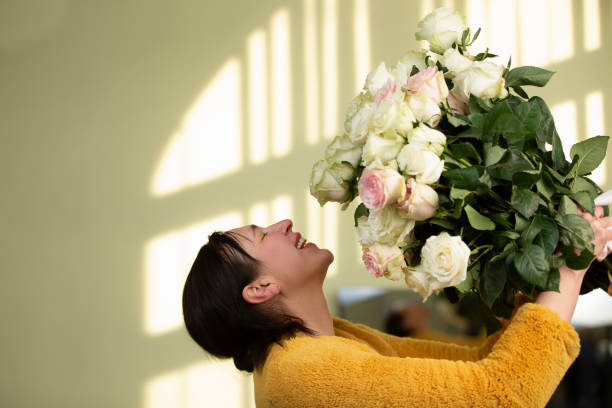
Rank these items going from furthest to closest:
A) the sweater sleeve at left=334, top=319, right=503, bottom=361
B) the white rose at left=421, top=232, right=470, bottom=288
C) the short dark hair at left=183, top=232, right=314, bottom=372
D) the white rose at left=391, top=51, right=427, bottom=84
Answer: the sweater sleeve at left=334, top=319, right=503, bottom=361 < the short dark hair at left=183, top=232, right=314, bottom=372 < the white rose at left=391, top=51, right=427, bottom=84 < the white rose at left=421, top=232, right=470, bottom=288

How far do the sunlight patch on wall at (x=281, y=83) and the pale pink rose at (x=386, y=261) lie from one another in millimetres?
2278

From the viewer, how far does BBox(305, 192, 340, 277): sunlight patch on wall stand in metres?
3.40

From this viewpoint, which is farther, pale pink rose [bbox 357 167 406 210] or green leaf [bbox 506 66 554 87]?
green leaf [bbox 506 66 554 87]

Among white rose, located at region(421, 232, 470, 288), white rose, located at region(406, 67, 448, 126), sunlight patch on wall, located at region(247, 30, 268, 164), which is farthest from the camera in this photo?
sunlight patch on wall, located at region(247, 30, 268, 164)

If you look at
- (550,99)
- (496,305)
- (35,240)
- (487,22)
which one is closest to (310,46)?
(487,22)

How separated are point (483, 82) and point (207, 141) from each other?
2.35m

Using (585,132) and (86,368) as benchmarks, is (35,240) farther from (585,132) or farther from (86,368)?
(585,132)

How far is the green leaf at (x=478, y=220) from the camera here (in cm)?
114

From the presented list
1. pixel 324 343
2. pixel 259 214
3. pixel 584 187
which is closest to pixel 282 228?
pixel 324 343

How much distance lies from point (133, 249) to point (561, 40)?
8.07 ft

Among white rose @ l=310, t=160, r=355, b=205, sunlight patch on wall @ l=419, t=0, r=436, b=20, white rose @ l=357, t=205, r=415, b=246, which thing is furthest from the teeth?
sunlight patch on wall @ l=419, t=0, r=436, b=20

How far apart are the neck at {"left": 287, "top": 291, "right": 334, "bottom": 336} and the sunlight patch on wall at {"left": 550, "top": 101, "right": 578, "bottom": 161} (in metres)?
2.46

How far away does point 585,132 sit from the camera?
11.8 feet

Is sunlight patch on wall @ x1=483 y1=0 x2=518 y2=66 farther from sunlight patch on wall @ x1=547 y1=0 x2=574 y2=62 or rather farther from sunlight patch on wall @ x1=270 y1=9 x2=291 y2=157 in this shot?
sunlight patch on wall @ x1=270 y1=9 x2=291 y2=157
